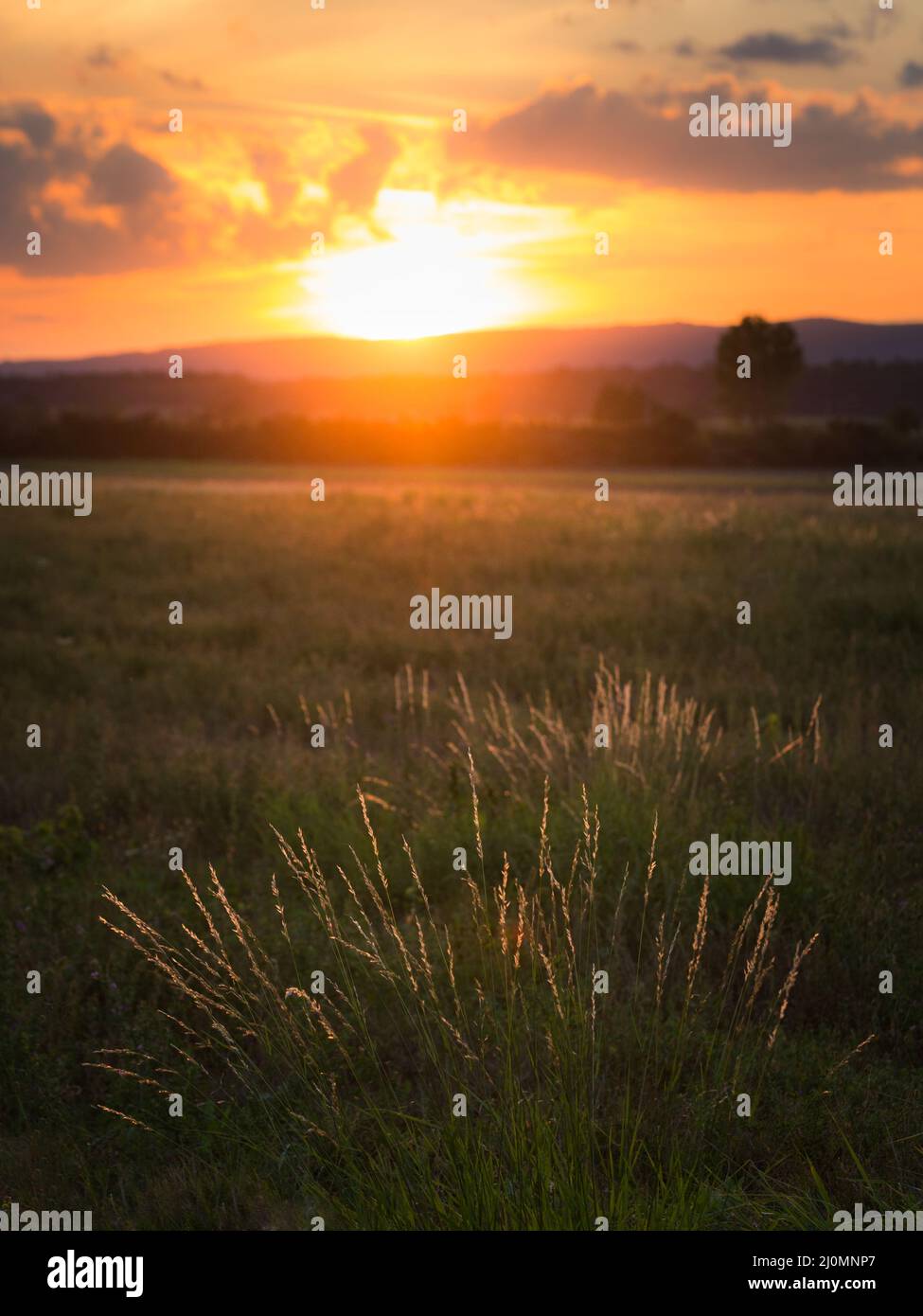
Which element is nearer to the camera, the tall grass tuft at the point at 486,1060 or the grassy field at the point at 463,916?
the tall grass tuft at the point at 486,1060

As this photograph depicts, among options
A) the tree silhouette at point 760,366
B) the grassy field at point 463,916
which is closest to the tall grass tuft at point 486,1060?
the grassy field at point 463,916

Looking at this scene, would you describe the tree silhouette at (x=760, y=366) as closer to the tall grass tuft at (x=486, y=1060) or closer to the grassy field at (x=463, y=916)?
the grassy field at (x=463, y=916)

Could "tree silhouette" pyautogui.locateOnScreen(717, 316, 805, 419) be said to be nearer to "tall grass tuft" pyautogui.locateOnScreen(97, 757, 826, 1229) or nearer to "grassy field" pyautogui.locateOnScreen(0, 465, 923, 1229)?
"grassy field" pyautogui.locateOnScreen(0, 465, 923, 1229)

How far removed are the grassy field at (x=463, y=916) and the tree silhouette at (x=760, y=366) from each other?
3223 inches

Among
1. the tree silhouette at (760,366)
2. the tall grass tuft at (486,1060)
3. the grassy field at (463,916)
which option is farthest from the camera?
the tree silhouette at (760,366)

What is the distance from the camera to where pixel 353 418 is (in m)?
72.9

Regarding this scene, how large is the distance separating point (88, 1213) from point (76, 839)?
3281 millimetres

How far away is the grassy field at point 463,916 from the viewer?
340 centimetres

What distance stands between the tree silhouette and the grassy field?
8187 cm

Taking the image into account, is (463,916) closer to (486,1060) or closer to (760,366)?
(486,1060)

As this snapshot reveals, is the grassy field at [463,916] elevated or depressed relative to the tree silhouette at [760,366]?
depressed

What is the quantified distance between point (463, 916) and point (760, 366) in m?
92.6

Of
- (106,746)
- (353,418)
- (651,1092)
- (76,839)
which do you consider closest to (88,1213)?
(651,1092)
